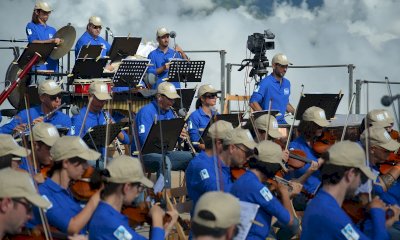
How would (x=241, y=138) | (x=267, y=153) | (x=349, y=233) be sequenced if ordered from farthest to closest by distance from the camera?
(x=241, y=138), (x=267, y=153), (x=349, y=233)

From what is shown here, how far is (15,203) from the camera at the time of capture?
217 inches

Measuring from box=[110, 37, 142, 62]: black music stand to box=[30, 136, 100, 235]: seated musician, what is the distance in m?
7.37

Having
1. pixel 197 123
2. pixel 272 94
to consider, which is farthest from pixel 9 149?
pixel 272 94

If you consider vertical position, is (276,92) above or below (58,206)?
above

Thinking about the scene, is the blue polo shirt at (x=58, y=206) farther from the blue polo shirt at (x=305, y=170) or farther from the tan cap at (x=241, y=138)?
the blue polo shirt at (x=305, y=170)

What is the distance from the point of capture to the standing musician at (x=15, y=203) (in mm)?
5500

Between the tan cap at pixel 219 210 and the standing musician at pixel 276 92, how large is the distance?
→ 24.7 feet

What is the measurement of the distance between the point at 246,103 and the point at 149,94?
4.31 feet

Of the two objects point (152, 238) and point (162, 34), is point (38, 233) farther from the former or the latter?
point (162, 34)

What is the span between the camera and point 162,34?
14.4 m

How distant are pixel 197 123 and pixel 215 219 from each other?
673cm

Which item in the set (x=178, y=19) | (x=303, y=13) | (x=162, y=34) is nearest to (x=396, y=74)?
(x=303, y=13)

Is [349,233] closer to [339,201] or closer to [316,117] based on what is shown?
[339,201]

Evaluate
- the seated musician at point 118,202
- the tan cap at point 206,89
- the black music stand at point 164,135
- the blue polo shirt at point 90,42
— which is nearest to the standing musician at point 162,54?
the blue polo shirt at point 90,42
